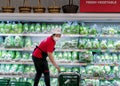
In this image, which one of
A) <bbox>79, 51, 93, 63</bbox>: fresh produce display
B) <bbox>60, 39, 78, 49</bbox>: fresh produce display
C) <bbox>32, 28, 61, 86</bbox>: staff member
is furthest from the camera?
<bbox>60, 39, 78, 49</bbox>: fresh produce display

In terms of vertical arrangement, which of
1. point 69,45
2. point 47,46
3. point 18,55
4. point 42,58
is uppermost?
point 47,46

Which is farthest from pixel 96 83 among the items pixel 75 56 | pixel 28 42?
pixel 28 42

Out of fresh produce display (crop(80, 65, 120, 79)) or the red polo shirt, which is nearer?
the red polo shirt

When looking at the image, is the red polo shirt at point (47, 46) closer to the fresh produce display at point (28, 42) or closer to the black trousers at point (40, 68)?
the black trousers at point (40, 68)

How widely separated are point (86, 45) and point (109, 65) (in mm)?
714

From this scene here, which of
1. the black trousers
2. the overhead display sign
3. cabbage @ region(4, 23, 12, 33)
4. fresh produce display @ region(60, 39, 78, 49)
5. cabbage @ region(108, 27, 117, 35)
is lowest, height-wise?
the black trousers

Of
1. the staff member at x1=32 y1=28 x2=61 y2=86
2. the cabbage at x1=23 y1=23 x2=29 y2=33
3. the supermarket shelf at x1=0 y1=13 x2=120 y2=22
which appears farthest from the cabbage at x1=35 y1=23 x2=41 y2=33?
the staff member at x1=32 y1=28 x2=61 y2=86

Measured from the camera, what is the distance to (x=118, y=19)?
7316 millimetres

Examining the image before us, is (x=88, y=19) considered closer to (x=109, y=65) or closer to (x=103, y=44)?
(x=103, y=44)

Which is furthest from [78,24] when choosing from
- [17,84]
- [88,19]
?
[17,84]

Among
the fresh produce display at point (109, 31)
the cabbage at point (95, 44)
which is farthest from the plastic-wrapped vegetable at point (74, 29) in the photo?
the fresh produce display at point (109, 31)

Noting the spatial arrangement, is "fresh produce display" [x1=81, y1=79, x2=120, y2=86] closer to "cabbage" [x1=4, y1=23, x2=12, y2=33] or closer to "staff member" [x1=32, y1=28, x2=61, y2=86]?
"staff member" [x1=32, y1=28, x2=61, y2=86]

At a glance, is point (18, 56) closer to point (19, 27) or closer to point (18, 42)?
point (18, 42)

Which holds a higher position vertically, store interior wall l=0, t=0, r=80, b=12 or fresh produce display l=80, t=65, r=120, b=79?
store interior wall l=0, t=0, r=80, b=12
